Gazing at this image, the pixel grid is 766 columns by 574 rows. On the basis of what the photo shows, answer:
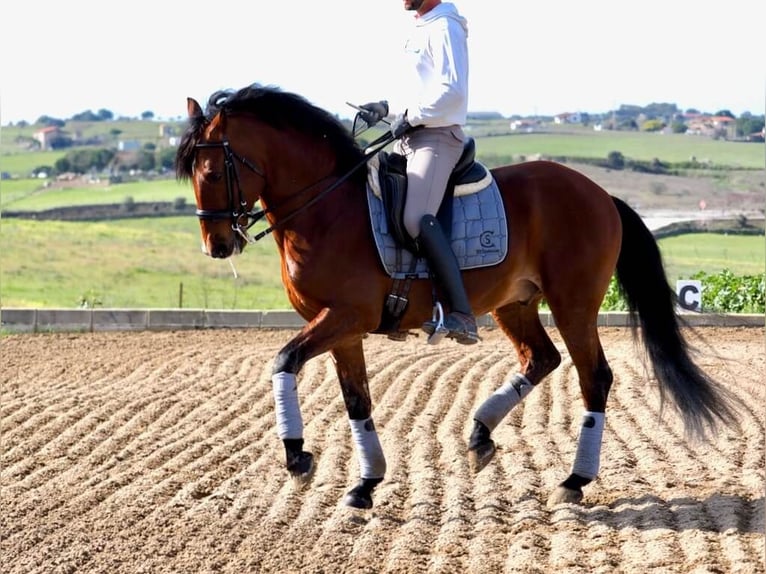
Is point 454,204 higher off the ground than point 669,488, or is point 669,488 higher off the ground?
point 454,204

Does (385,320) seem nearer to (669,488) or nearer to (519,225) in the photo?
(519,225)

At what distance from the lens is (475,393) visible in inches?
405

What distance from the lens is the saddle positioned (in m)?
6.73

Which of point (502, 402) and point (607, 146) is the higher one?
point (502, 402)

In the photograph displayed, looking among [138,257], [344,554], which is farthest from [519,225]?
→ [138,257]

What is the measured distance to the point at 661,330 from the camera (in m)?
7.53

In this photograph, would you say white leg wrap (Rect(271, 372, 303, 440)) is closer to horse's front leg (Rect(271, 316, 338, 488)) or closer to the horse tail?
horse's front leg (Rect(271, 316, 338, 488))

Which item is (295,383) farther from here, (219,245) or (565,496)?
(565,496)

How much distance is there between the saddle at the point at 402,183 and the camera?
673 cm

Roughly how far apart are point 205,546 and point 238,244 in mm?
1581

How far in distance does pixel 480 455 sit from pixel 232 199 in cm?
211

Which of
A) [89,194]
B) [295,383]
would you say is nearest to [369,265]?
[295,383]

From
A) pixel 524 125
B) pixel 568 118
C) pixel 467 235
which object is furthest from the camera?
pixel 568 118

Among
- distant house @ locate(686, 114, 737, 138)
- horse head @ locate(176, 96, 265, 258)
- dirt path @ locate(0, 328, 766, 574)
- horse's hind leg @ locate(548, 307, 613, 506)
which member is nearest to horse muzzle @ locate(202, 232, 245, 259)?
horse head @ locate(176, 96, 265, 258)
